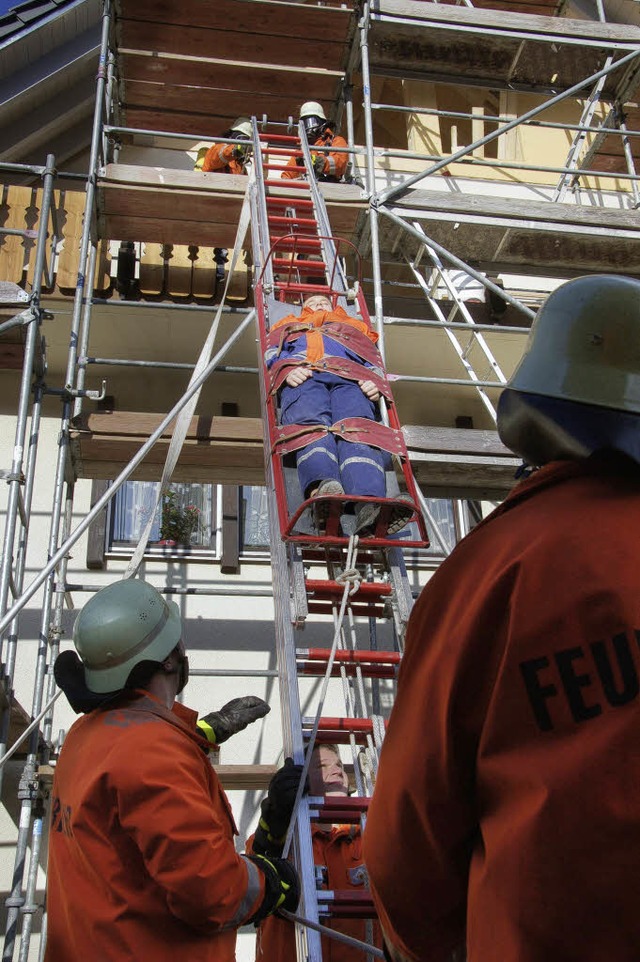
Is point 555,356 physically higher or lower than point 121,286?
lower

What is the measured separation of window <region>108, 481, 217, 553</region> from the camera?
7.36 metres

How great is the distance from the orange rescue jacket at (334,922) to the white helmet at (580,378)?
2.62 m

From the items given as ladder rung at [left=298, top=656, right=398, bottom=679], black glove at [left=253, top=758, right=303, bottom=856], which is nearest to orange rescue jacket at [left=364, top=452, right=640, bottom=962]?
black glove at [left=253, top=758, right=303, bottom=856]

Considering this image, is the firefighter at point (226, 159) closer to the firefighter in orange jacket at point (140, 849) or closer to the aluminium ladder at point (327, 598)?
the aluminium ladder at point (327, 598)

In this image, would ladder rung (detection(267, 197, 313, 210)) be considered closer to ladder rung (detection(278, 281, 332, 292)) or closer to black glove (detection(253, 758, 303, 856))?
ladder rung (detection(278, 281, 332, 292))

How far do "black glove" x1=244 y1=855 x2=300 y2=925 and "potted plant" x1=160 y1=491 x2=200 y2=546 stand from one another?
15.7ft

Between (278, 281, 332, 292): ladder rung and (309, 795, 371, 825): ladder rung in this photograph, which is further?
(278, 281, 332, 292): ladder rung

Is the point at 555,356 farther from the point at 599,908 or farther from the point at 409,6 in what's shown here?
the point at 409,6

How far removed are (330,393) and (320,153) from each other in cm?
385

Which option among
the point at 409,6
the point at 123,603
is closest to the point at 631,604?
the point at 123,603

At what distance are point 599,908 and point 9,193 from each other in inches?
298

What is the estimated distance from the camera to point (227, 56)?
841cm

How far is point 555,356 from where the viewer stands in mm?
1345

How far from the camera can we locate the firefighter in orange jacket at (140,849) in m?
2.26
